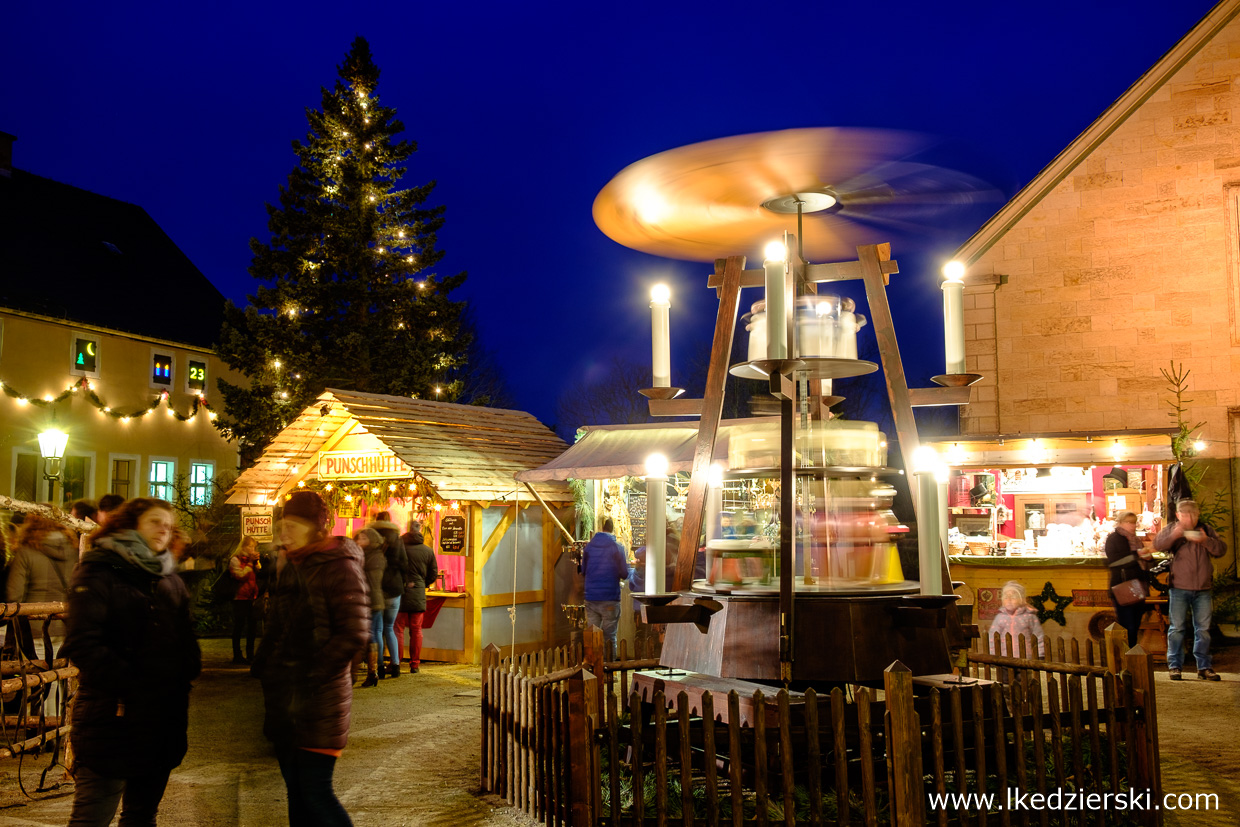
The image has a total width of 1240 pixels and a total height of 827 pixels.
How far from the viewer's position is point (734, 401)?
3544cm

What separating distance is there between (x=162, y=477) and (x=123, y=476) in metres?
1.23

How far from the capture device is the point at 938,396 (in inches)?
209

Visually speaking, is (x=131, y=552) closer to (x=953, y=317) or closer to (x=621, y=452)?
(x=953, y=317)

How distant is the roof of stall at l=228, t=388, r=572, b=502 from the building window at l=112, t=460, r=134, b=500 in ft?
45.5

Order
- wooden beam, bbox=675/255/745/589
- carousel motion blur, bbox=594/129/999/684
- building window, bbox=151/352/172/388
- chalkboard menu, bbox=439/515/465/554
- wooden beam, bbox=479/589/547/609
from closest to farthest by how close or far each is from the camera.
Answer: carousel motion blur, bbox=594/129/999/684 → wooden beam, bbox=675/255/745/589 → wooden beam, bbox=479/589/547/609 → chalkboard menu, bbox=439/515/465/554 → building window, bbox=151/352/172/388

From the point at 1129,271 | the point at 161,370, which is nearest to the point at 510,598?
the point at 1129,271

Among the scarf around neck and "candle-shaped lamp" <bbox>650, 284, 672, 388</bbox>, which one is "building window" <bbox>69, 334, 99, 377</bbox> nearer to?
the scarf around neck

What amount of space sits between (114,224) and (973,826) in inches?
1305

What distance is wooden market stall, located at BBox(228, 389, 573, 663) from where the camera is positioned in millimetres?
13734

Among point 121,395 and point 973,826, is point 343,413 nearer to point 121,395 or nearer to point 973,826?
point 973,826

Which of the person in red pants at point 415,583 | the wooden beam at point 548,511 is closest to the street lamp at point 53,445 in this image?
the person in red pants at point 415,583

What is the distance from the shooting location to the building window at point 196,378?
29.7 m

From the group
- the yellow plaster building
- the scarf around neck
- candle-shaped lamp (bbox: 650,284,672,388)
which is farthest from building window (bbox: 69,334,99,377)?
candle-shaped lamp (bbox: 650,284,672,388)

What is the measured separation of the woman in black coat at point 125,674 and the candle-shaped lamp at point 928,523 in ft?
10.8
